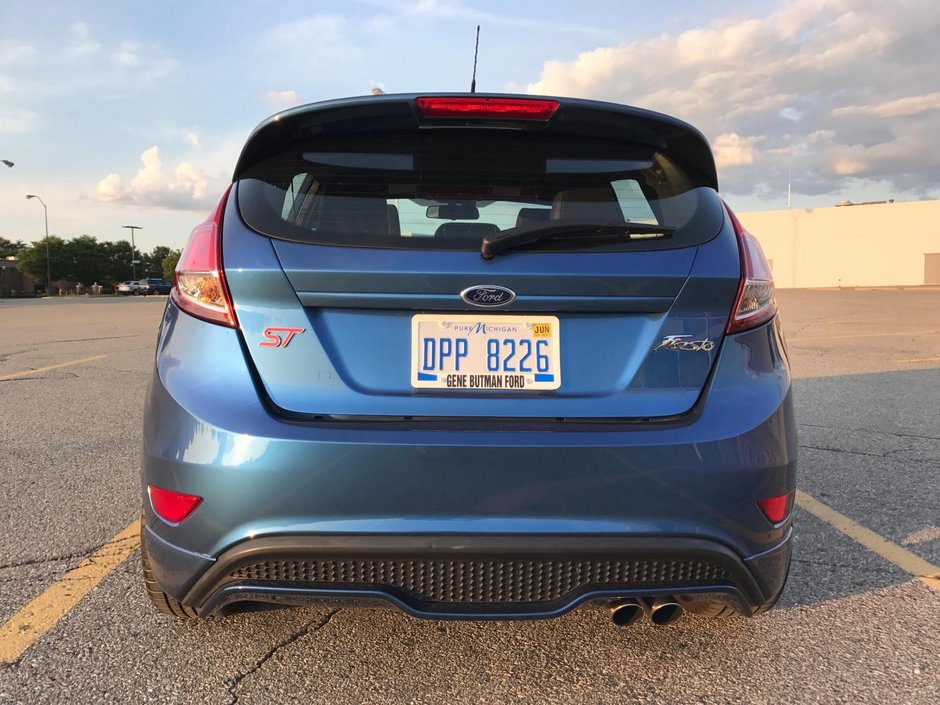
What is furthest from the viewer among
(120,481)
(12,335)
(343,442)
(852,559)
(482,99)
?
(12,335)

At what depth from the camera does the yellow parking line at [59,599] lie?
220 centimetres

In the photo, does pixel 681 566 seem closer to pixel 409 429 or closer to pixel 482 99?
pixel 409 429

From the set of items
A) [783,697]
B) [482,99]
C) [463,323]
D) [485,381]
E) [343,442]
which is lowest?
[783,697]

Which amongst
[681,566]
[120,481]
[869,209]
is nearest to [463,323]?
[681,566]

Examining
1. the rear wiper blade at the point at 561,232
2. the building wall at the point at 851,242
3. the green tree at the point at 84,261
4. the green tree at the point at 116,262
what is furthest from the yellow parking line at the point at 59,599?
the green tree at the point at 116,262

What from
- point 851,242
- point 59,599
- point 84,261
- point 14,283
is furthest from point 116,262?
point 59,599

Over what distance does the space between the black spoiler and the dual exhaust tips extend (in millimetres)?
1196

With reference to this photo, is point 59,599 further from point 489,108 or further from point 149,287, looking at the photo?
point 149,287

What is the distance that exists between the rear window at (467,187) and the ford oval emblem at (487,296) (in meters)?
0.18

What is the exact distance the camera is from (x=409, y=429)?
1.75 m

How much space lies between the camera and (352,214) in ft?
6.44

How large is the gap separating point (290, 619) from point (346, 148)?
1.48 meters

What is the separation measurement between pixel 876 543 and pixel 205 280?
283 centimetres

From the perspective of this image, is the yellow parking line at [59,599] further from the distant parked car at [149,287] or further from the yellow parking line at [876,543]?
the distant parked car at [149,287]
